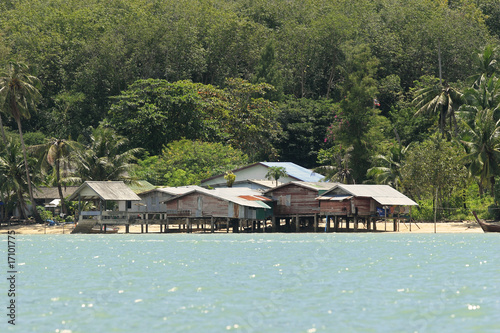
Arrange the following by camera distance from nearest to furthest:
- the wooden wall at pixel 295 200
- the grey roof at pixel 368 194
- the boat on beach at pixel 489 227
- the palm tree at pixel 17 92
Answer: the boat on beach at pixel 489 227 < the grey roof at pixel 368 194 < the wooden wall at pixel 295 200 < the palm tree at pixel 17 92

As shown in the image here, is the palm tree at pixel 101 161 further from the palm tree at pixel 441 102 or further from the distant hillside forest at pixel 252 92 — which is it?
the palm tree at pixel 441 102

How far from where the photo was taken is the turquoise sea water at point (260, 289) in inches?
698

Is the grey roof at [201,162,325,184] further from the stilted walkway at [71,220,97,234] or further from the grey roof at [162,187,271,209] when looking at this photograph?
the stilted walkway at [71,220,97,234]

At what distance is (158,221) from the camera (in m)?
56.9

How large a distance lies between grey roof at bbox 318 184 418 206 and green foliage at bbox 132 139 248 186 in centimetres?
1637

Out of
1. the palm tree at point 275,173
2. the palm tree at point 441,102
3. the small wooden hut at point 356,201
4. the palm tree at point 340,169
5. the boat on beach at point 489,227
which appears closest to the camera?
the boat on beach at point 489,227

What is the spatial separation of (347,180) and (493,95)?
593 inches

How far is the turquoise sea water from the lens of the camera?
1772cm

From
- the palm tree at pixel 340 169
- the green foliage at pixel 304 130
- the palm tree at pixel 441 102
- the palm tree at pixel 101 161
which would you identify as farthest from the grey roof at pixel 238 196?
the green foliage at pixel 304 130

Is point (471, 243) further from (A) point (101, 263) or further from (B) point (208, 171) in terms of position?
(B) point (208, 171)

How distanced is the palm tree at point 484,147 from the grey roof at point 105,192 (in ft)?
82.3

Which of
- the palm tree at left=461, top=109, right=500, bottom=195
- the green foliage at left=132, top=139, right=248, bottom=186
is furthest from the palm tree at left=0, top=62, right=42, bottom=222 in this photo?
the palm tree at left=461, top=109, right=500, bottom=195

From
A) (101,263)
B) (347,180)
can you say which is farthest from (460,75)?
(101,263)

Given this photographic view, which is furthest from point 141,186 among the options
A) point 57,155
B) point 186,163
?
point 57,155
